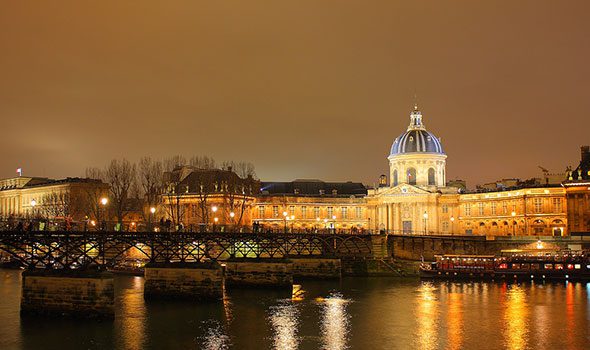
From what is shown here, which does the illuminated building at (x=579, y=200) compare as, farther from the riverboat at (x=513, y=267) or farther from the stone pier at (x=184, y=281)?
the stone pier at (x=184, y=281)

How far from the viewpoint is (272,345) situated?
50562 mm

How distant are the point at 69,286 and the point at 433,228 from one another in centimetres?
11925

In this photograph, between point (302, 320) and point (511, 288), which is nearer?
point (302, 320)

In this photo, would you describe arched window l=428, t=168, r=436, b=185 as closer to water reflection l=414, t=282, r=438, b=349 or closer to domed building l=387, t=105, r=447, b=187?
domed building l=387, t=105, r=447, b=187

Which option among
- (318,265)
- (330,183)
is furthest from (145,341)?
(330,183)

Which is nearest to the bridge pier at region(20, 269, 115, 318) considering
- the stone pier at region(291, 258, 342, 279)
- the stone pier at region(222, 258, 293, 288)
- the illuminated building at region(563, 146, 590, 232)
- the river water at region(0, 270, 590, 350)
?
the river water at region(0, 270, 590, 350)

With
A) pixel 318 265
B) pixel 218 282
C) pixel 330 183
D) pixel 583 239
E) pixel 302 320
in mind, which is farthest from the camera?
pixel 330 183

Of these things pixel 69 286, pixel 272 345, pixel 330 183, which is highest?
pixel 330 183

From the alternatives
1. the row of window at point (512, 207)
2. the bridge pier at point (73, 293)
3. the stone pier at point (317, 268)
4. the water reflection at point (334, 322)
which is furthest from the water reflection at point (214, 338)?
the row of window at point (512, 207)

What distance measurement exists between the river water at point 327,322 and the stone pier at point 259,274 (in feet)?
5.67

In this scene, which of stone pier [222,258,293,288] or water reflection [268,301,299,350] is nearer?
water reflection [268,301,299,350]

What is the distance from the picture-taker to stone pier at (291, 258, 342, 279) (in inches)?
3738

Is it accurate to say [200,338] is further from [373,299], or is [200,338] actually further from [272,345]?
[373,299]

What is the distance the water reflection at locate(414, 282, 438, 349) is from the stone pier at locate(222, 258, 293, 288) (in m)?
14.7
